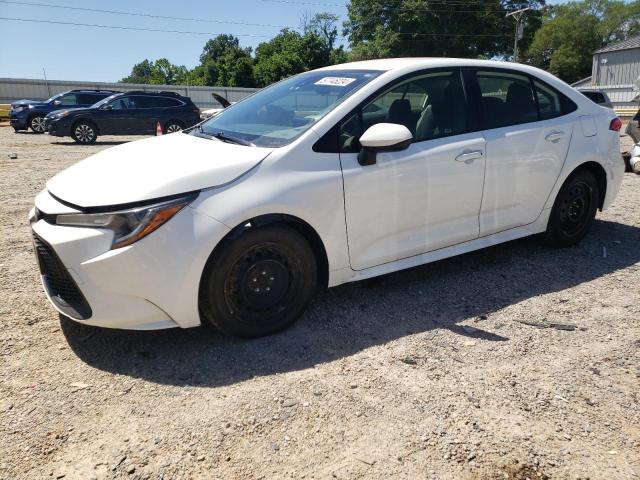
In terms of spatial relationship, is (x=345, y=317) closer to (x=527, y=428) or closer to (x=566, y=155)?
(x=527, y=428)

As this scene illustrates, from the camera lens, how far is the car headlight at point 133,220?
112 inches

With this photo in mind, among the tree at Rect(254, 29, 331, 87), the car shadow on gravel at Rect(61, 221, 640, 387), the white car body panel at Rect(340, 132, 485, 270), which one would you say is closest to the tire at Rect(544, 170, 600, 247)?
the car shadow on gravel at Rect(61, 221, 640, 387)

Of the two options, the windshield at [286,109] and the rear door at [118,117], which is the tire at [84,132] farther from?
the windshield at [286,109]

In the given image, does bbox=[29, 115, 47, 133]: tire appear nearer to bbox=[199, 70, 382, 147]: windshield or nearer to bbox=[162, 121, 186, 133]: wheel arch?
bbox=[162, 121, 186, 133]: wheel arch

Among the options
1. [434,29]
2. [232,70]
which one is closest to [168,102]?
[434,29]

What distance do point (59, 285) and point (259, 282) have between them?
115 centimetres

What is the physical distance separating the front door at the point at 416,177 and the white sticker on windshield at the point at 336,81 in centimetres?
28

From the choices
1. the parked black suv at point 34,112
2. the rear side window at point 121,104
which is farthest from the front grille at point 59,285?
the parked black suv at point 34,112

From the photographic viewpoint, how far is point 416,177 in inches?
146

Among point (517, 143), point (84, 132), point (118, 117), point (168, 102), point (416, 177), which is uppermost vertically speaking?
point (168, 102)

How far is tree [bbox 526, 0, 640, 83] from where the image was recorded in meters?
72.1

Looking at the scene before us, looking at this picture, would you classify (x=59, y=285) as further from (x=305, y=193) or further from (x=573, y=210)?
(x=573, y=210)

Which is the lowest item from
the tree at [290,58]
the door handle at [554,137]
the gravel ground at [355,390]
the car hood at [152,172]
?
the gravel ground at [355,390]

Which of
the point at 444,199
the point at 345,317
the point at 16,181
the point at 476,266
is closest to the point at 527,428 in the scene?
the point at 345,317
